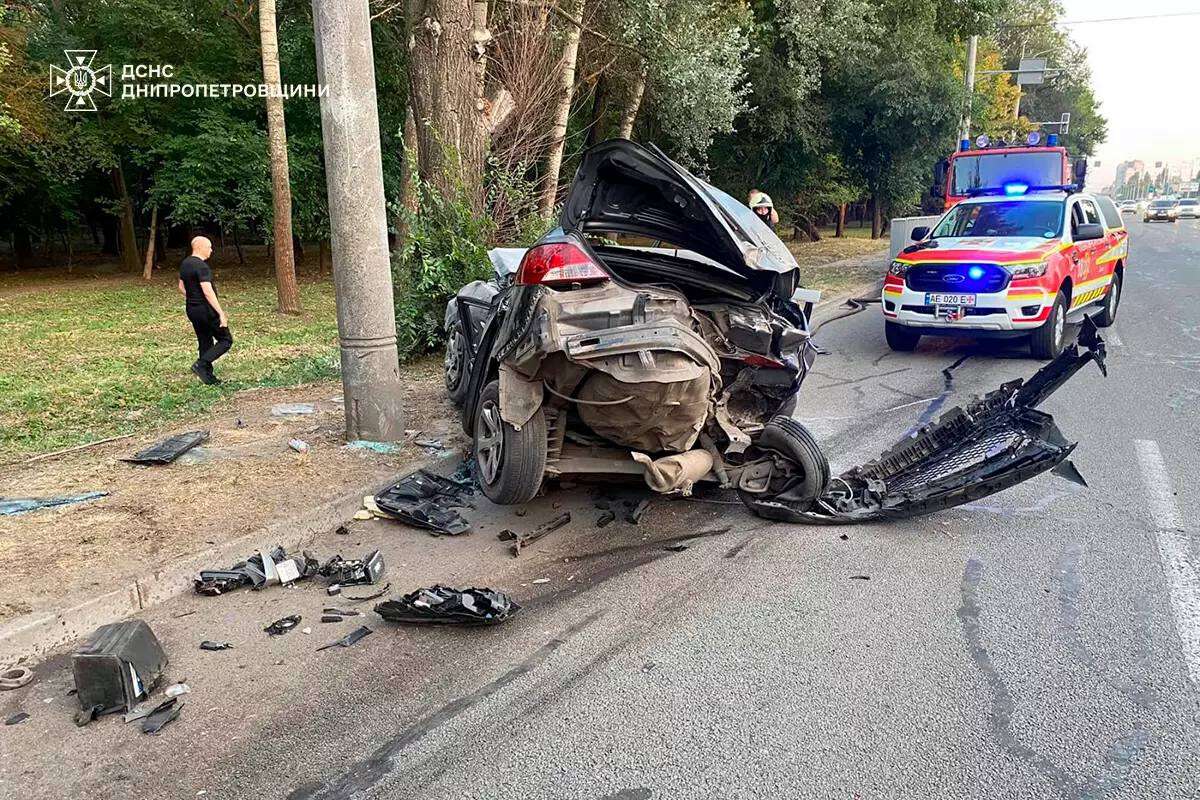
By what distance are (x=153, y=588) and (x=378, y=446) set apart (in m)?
2.23

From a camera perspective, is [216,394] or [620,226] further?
[216,394]

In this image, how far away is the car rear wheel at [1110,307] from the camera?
11580mm

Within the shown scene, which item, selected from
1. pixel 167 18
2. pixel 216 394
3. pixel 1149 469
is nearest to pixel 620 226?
pixel 1149 469

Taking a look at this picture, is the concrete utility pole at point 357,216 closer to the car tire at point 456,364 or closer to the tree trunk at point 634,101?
the car tire at point 456,364

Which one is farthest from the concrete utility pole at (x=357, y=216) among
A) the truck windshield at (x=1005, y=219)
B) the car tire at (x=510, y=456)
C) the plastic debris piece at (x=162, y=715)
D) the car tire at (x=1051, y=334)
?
the truck windshield at (x=1005, y=219)

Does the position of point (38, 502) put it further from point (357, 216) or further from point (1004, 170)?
point (1004, 170)

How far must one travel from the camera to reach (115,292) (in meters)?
20.4

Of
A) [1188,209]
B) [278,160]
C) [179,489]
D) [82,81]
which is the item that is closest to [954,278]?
[179,489]

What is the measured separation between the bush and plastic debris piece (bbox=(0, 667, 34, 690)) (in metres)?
5.61

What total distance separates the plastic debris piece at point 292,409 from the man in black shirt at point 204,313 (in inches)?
73.4

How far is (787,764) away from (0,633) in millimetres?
3296

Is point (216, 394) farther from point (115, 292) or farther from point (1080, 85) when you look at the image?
point (1080, 85)

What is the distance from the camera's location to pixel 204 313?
8703mm

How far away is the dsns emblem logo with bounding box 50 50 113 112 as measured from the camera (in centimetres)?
2071
